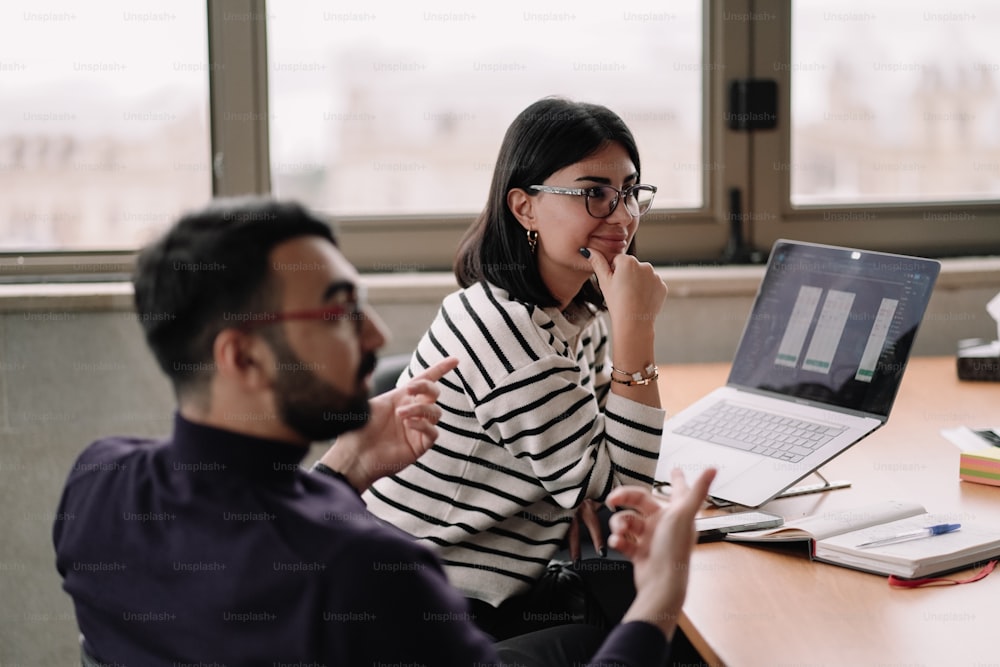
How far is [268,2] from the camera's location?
103 inches

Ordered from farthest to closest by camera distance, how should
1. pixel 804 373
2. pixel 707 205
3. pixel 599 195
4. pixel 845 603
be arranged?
pixel 707 205 → pixel 804 373 → pixel 599 195 → pixel 845 603

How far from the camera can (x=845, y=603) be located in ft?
3.92

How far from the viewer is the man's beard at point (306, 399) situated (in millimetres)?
946

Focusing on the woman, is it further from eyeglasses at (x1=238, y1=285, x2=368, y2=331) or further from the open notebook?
eyeglasses at (x1=238, y1=285, x2=368, y2=331)

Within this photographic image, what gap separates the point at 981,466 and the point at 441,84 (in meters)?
1.63

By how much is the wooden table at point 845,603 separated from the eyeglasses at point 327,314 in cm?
52

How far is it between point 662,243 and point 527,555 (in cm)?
135

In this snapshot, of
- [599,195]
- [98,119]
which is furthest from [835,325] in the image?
[98,119]

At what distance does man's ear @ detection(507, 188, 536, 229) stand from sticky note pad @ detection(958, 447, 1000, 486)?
76 centimetres

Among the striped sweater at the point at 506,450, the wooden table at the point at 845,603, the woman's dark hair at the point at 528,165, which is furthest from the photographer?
the woman's dark hair at the point at 528,165

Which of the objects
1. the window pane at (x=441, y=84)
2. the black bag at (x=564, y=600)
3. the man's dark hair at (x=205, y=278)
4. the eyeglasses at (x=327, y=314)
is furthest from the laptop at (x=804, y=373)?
the window pane at (x=441, y=84)

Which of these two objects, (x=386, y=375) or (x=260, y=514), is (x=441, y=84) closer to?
(x=386, y=375)

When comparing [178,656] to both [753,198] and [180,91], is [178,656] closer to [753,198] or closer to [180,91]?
[180,91]

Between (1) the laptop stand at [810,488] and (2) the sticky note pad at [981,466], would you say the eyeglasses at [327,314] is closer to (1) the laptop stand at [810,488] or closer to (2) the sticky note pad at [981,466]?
(1) the laptop stand at [810,488]
